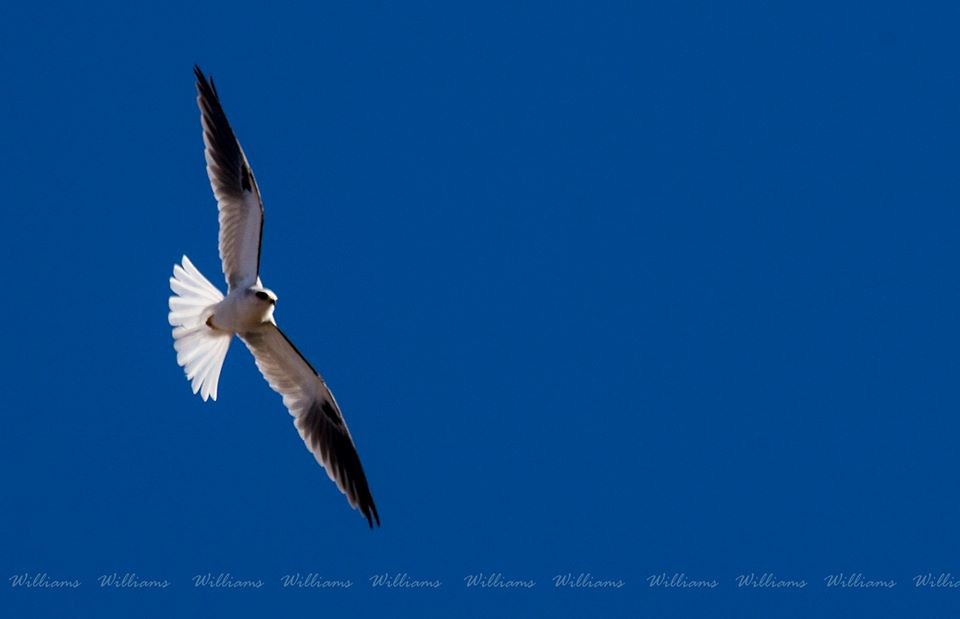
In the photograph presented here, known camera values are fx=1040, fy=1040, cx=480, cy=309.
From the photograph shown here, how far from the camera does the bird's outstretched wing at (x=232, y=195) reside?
16.6 feet

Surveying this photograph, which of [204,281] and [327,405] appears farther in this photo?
[327,405]

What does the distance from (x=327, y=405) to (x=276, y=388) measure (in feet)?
0.89

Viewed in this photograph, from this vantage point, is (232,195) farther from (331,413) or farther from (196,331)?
(331,413)

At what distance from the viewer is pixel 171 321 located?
497cm

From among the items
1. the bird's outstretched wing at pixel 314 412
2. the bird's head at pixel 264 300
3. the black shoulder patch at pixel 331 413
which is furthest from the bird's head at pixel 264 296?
the black shoulder patch at pixel 331 413

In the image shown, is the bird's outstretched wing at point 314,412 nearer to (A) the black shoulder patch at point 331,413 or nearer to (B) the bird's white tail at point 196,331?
(A) the black shoulder patch at point 331,413

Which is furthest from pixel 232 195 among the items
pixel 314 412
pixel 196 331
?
pixel 314 412

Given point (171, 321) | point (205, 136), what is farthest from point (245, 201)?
point (171, 321)

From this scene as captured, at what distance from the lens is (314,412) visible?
529 cm

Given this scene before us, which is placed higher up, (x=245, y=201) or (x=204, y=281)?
(x=245, y=201)

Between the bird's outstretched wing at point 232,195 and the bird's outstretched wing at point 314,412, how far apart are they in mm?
351

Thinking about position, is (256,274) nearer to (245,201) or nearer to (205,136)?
(245,201)

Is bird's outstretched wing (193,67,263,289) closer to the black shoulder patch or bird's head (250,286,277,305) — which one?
bird's head (250,286,277,305)

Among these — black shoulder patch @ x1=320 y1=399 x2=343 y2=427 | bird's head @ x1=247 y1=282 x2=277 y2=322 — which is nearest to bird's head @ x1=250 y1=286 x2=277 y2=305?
bird's head @ x1=247 y1=282 x2=277 y2=322
